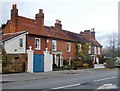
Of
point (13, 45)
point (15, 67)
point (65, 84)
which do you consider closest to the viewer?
point (65, 84)

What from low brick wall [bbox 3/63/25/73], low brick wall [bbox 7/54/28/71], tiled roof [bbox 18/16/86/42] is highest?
tiled roof [bbox 18/16/86/42]

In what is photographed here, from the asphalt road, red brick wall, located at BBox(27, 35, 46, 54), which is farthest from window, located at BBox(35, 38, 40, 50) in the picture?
the asphalt road

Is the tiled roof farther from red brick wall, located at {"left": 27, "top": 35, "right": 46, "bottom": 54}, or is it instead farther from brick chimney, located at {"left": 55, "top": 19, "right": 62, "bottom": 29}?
brick chimney, located at {"left": 55, "top": 19, "right": 62, "bottom": 29}

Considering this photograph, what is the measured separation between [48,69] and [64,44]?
11.7 meters

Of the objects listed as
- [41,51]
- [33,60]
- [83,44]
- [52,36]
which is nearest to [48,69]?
[33,60]

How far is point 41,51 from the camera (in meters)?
40.1

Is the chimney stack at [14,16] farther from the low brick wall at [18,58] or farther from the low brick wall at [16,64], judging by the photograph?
the low brick wall at [16,64]

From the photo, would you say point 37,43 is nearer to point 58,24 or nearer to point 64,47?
point 64,47

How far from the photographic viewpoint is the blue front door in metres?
33.3

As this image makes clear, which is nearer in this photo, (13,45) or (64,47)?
(13,45)

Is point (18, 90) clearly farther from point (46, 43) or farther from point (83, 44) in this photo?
point (83, 44)

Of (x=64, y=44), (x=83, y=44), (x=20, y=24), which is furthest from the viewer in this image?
(x=83, y=44)

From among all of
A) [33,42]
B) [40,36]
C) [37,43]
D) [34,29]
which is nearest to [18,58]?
[33,42]

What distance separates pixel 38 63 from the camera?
33562 millimetres
